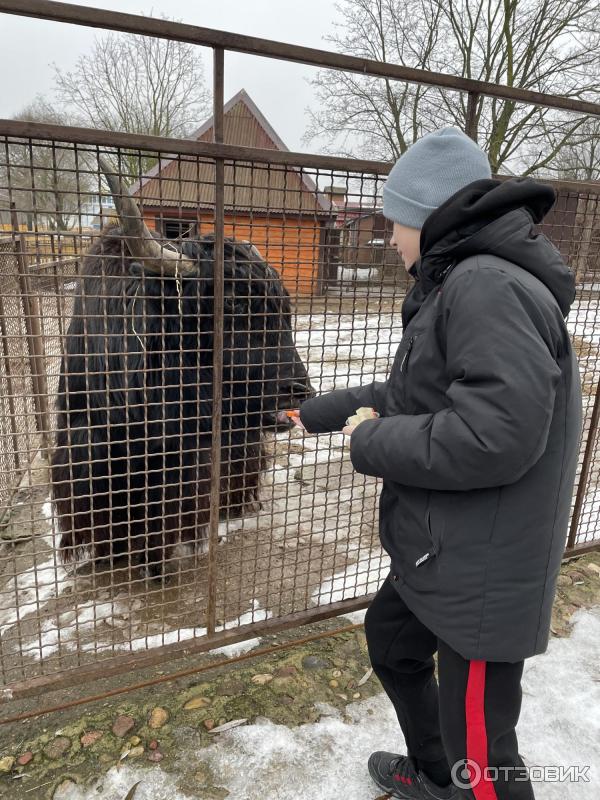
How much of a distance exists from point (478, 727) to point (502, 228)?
1.33 m

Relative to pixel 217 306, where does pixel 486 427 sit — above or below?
below

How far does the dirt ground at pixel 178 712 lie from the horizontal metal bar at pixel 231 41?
2811mm

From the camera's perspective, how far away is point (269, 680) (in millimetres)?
2764

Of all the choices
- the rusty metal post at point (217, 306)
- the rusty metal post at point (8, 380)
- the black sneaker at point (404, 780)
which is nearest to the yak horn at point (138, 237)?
the rusty metal post at point (217, 306)

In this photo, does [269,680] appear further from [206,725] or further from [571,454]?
[571,454]

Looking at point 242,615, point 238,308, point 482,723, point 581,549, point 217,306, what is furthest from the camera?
point 581,549

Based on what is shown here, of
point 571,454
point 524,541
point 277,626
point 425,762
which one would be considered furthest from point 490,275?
point 277,626

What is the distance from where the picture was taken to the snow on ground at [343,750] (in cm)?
219

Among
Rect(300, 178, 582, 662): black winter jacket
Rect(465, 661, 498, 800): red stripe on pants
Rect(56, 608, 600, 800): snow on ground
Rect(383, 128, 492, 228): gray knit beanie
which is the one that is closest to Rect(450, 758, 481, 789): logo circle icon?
Rect(465, 661, 498, 800): red stripe on pants

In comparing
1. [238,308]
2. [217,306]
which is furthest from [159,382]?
[217,306]

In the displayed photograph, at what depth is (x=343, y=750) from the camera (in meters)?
2.37

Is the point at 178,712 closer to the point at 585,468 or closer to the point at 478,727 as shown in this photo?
the point at 478,727

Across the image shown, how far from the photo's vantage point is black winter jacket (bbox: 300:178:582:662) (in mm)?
1294

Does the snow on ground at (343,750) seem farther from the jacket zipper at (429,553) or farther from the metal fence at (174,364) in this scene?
the jacket zipper at (429,553)
